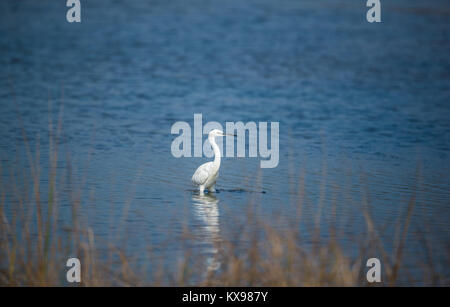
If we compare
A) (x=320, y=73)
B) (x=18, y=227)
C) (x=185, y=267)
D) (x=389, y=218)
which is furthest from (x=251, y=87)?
(x=185, y=267)

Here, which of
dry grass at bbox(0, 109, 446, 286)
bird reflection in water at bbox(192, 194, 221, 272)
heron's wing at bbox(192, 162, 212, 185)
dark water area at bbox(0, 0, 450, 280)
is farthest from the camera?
heron's wing at bbox(192, 162, 212, 185)

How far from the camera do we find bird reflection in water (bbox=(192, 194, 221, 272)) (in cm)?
766

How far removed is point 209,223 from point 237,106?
30.4 ft

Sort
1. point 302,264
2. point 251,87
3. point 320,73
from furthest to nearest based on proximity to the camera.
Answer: point 320,73 → point 251,87 → point 302,264

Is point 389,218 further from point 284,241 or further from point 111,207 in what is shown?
point 111,207

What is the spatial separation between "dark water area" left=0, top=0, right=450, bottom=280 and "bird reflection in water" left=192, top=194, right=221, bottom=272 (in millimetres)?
40

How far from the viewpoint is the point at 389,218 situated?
9.48 meters

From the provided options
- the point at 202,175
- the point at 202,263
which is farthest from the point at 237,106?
the point at 202,263

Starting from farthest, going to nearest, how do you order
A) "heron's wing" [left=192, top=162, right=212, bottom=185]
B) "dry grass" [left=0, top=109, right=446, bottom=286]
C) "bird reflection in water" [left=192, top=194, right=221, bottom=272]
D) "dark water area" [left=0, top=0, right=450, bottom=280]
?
1. "heron's wing" [left=192, top=162, right=212, bottom=185]
2. "dark water area" [left=0, top=0, right=450, bottom=280]
3. "bird reflection in water" [left=192, top=194, right=221, bottom=272]
4. "dry grass" [left=0, top=109, right=446, bottom=286]

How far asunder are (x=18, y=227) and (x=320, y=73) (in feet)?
50.1

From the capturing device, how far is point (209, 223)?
9039mm

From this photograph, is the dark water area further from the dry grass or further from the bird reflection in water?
the dry grass

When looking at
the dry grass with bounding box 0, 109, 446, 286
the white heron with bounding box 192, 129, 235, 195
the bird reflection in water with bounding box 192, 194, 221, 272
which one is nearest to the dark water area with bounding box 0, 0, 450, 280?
the bird reflection in water with bounding box 192, 194, 221, 272

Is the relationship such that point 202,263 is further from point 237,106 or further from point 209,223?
point 237,106
